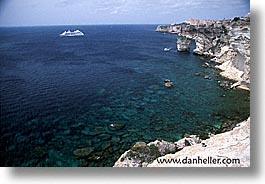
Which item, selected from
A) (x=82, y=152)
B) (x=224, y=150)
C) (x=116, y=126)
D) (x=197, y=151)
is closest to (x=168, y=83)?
(x=116, y=126)

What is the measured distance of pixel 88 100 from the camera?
7.35 meters

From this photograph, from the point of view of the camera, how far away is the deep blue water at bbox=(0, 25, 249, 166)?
21.2 ft

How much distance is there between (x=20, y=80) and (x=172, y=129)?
3.76 m

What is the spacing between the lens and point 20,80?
7.36 m

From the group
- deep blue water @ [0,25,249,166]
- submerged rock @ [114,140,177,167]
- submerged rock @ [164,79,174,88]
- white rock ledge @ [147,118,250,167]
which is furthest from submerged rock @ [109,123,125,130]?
submerged rock @ [164,79,174,88]

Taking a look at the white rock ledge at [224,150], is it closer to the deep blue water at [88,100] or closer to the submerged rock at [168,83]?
the deep blue water at [88,100]

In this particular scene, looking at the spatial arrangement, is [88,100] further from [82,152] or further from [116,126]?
[82,152]

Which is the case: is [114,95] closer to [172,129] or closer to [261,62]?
[172,129]

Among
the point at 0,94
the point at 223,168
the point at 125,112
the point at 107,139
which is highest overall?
the point at 0,94

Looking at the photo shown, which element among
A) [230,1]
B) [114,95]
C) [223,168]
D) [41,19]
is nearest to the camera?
[223,168]

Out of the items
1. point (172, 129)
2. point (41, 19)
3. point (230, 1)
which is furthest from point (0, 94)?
point (230, 1)

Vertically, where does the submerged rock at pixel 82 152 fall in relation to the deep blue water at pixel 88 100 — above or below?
below

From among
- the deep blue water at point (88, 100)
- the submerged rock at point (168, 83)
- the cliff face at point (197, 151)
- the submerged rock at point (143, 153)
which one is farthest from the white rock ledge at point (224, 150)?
the submerged rock at point (168, 83)

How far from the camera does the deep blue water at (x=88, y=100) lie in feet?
21.2
